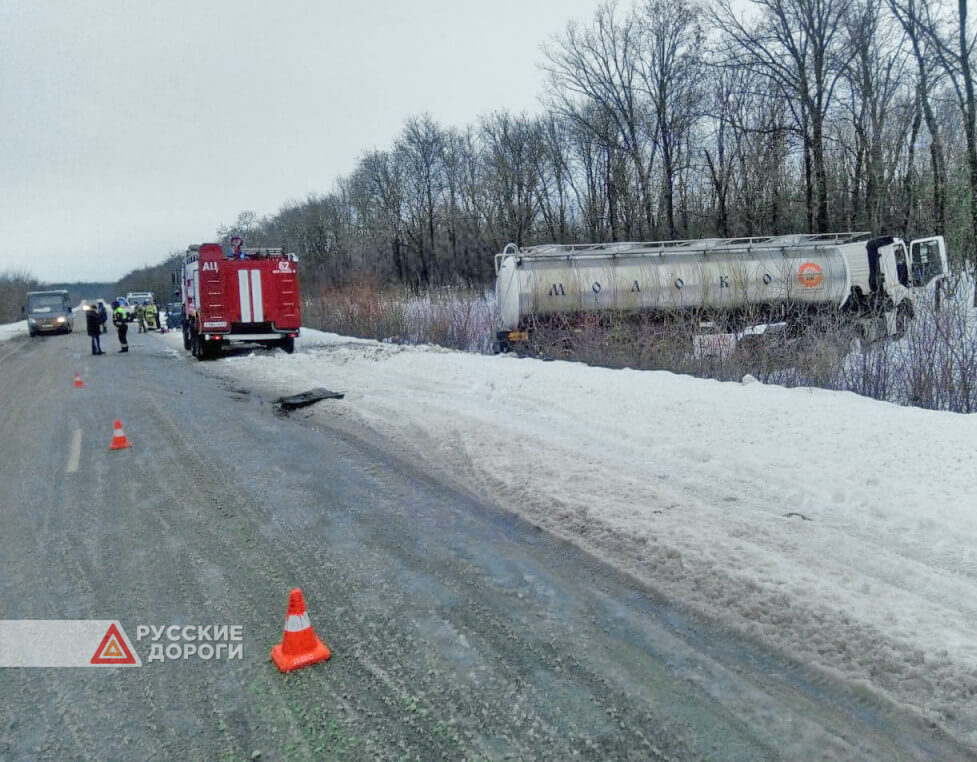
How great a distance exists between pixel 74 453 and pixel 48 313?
119 ft

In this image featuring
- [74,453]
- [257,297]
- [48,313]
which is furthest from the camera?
[48,313]

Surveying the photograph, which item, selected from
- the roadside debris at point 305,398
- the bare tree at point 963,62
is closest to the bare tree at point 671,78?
the bare tree at point 963,62

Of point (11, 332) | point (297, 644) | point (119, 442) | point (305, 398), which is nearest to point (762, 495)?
point (297, 644)

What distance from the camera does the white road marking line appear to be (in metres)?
7.47

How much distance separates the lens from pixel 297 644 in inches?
135

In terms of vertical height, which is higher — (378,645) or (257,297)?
(257,297)

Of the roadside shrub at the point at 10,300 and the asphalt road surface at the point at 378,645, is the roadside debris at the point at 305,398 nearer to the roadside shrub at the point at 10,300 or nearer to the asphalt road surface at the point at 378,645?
the asphalt road surface at the point at 378,645

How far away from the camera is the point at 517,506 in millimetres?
5844

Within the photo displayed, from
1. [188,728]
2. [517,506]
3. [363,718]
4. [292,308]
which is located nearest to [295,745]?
[363,718]

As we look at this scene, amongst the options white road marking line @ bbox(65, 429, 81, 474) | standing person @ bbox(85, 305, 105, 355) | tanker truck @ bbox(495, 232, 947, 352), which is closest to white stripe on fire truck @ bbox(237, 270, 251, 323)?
standing person @ bbox(85, 305, 105, 355)

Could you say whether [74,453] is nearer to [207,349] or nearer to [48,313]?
[207,349]

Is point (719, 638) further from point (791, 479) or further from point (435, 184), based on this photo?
point (435, 184)

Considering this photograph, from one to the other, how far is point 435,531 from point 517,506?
84 centimetres

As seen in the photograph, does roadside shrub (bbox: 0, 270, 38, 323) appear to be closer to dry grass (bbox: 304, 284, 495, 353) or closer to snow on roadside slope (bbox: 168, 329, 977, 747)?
dry grass (bbox: 304, 284, 495, 353)
